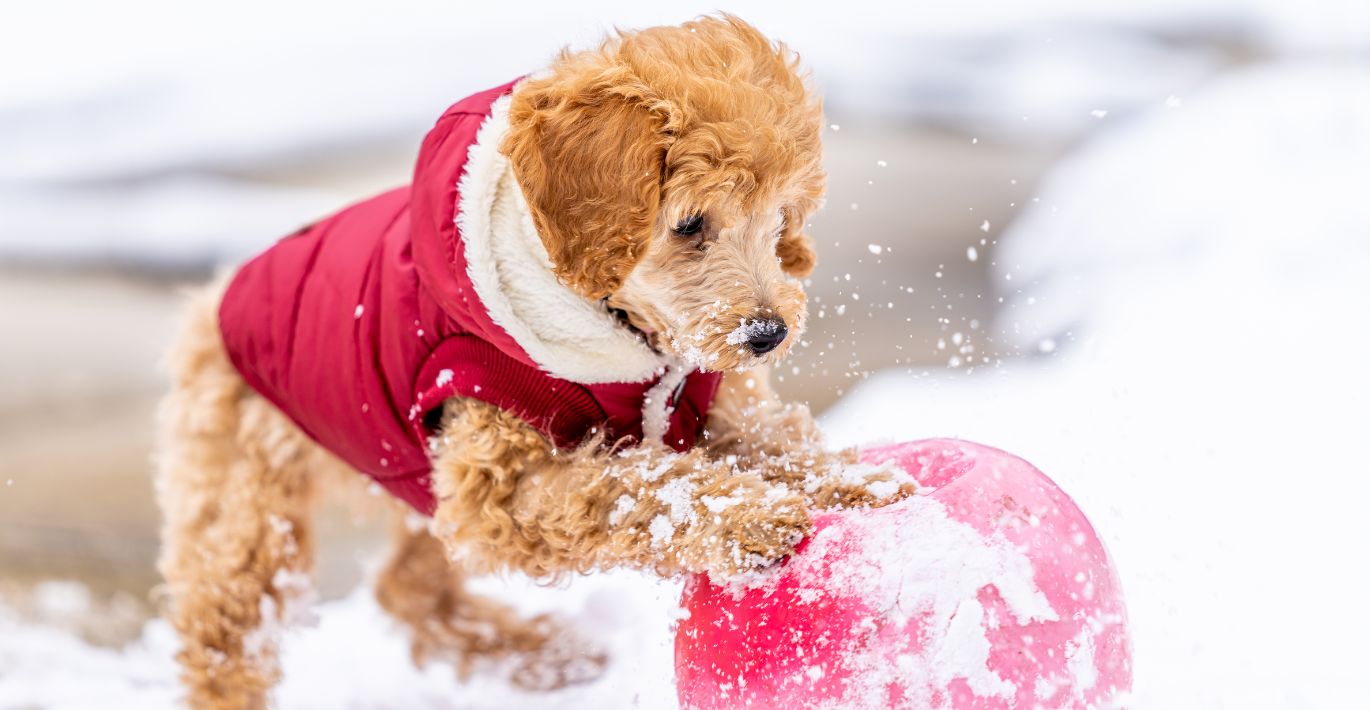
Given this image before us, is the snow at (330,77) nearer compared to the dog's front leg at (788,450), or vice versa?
the dog's front leg at (788,450)

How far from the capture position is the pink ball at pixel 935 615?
196cm

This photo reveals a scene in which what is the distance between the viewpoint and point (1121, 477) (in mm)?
3529

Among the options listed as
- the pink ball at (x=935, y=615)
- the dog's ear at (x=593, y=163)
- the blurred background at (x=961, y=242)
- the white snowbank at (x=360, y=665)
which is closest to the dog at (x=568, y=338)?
the dog's ear at (x=593, y=163)

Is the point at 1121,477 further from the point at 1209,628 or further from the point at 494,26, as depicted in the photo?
the point at 494,26

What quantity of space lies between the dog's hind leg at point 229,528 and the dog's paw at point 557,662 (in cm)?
75

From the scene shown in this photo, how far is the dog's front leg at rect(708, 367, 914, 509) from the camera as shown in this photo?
237cm

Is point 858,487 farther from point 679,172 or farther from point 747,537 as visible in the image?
point 679,172

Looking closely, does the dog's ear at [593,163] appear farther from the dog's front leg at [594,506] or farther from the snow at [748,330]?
the dog's front leg at [594,506]

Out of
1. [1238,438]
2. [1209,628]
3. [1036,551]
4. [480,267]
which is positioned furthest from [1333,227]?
[480,267]

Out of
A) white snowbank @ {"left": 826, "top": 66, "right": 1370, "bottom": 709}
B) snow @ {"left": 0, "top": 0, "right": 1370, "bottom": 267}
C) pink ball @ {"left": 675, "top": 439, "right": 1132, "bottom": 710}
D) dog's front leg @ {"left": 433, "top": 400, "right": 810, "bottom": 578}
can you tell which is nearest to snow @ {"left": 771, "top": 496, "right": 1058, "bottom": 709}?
pink ball @ {"left": 675, "top": 439, "right": 1132, "bottom": 710}

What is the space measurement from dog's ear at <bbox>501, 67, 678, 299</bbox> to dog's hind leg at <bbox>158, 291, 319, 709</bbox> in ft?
4.18

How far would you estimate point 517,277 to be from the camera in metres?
2.41

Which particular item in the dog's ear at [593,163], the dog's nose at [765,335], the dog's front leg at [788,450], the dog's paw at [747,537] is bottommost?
the dog's front leg at [788,450]

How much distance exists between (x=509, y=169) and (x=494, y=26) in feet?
16.0
